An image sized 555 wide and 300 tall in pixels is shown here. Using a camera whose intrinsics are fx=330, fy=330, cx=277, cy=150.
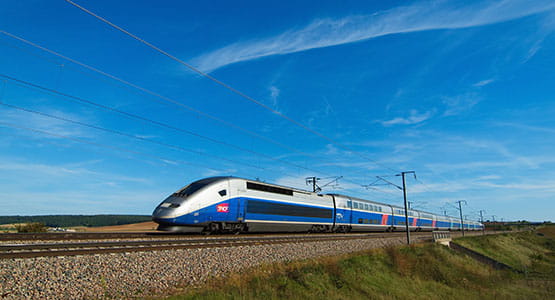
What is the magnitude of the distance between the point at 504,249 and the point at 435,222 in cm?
1302

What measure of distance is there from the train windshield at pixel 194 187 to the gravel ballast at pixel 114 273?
6960 mm

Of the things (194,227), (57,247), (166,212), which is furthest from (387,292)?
(57,247)

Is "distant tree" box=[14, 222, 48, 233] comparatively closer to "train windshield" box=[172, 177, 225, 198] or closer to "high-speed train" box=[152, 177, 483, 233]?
"high-speed train" box=[152, 177, 483, 233]

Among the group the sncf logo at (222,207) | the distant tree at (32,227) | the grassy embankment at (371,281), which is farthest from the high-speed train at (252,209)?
the distant tree at (32,227)

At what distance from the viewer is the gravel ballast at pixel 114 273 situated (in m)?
8.20

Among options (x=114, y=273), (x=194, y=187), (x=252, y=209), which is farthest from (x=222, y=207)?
(x=114, y=273)

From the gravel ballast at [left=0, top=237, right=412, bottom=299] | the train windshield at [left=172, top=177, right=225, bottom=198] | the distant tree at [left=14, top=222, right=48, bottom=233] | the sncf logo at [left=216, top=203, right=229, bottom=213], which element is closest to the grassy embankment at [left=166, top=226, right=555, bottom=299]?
the gravel ballast at [left=0, top=237, right=412, bottom=299]

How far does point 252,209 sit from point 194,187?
498 cm

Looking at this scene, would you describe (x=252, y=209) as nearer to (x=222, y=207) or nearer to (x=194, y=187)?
(x=222, y=207)

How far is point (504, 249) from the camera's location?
56125 millimetres

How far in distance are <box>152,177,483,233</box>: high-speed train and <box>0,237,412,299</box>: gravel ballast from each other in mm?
6049

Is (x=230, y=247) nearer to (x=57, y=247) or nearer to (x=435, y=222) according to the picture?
(x=57, y=247)

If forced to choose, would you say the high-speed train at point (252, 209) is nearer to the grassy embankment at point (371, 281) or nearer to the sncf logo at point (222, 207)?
the sncf logo at point (222, 207)

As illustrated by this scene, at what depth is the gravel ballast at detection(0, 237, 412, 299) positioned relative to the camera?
820cm
